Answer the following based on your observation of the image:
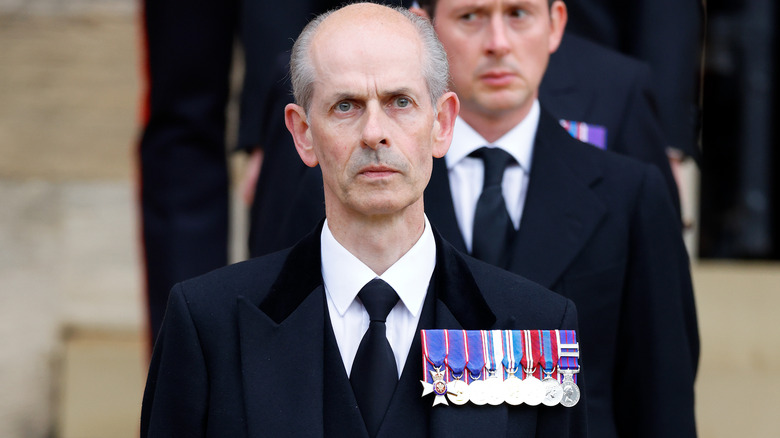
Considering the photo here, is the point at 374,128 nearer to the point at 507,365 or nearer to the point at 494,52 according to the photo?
the point at 507,365

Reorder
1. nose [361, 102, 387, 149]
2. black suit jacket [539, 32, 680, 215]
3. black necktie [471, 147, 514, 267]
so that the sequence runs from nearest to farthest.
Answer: nose [361, 102, 387, 149] → black necktie [471, 147, 514, 267] → black suit jacket [539, 32, 680, 215]

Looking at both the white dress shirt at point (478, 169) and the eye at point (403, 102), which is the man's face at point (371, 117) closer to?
the eye at point (403, 102)

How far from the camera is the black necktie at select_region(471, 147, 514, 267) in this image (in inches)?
138

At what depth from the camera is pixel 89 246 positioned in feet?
21.4

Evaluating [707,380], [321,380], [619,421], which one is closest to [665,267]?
[619,421]

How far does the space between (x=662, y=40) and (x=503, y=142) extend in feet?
4.97

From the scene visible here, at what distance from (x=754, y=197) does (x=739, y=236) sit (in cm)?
20

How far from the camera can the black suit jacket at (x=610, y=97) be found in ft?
13.8

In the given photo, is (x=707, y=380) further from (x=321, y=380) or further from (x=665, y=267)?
(x=321, y=380)

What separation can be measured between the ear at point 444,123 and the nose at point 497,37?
0.71 m

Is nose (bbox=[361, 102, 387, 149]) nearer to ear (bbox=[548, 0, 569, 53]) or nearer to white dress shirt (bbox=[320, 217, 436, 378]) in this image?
white dress shirt (bbox=[320, 217, 436, 378])

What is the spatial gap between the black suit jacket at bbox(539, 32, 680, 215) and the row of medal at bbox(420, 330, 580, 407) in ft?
4.26

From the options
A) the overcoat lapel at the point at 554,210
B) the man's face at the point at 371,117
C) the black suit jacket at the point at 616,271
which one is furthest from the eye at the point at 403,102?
the overcoat lapel at the point at 554,210

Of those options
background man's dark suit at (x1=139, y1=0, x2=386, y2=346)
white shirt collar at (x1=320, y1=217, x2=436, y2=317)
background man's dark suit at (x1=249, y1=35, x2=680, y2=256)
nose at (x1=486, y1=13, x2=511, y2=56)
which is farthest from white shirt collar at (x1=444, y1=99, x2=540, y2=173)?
background man's dark suit at (x1=139, y1=0, x2=386, y2=346)
